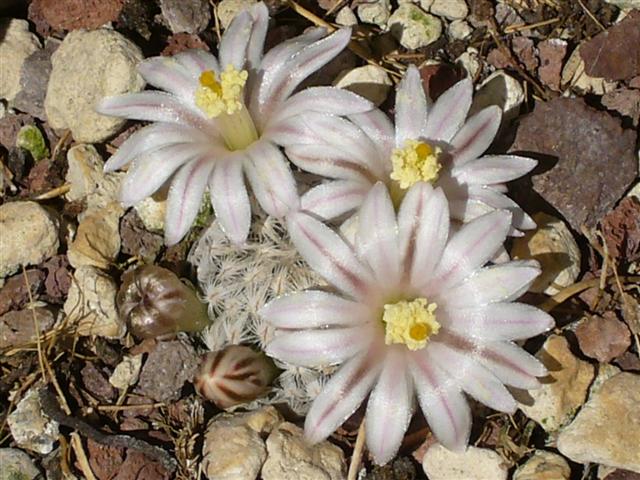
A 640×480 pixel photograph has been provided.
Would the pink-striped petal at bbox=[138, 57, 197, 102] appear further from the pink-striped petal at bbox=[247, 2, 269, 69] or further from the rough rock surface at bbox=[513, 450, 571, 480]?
the rough rock surface at bbox=[513, 450, 571, 480]

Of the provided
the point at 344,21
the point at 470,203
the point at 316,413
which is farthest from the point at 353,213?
the point at 344,21

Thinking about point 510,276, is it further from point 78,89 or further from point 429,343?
point 78,89

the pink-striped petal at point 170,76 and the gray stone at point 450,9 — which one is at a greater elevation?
the gray stone at point 450,9

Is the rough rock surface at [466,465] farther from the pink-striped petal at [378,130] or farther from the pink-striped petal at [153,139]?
the pink-striped petal at [153,139]

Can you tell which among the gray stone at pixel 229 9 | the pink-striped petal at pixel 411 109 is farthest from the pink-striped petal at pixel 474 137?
the gray stone at pixel 229 9

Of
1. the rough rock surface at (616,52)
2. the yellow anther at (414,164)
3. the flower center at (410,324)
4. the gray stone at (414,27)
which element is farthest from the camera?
the gray stone at (414,27)

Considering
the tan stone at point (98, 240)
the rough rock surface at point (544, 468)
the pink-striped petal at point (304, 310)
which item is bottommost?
the rough rock surface at point (544, 468)

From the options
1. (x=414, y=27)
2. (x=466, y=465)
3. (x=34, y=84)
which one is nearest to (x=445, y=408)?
(x=466, y=465)
